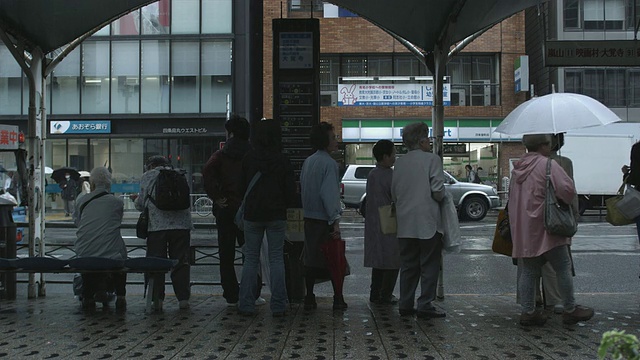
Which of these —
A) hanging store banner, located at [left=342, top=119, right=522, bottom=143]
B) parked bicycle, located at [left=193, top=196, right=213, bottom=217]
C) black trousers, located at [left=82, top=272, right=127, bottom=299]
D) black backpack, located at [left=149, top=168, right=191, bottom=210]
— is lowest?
black trousers, located at [left=82, top=272, right=127, bottom=299]

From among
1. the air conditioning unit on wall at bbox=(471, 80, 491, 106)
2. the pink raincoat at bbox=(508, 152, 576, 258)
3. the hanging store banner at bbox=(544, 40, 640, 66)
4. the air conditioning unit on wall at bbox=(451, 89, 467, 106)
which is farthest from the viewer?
the air conditioning unit on wall at bbox=(471, 80, 491, 106)

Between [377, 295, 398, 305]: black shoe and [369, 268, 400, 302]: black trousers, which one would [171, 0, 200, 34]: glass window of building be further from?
[377, 295, 398, 305]: black shoe

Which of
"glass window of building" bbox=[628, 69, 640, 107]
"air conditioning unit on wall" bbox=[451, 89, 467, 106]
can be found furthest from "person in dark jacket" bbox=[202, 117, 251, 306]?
"glass window of building" bbox=[628, 69, 640, 107]

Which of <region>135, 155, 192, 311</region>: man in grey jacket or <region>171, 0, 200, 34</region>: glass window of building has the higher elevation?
<region>171, 0, 200, 34</region>: glass window of building

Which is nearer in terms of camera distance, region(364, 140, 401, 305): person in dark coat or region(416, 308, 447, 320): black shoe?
region(416, 308, 447, 320): black shoe

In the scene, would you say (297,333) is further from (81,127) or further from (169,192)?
(81,127)

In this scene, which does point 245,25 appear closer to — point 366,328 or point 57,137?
point 57,137

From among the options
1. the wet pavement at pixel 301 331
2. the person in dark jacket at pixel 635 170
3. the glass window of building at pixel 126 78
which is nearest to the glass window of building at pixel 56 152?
the glass window of building at pixel 126 78

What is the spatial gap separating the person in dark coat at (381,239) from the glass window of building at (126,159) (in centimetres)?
2454

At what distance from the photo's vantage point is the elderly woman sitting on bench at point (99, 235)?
6715mm

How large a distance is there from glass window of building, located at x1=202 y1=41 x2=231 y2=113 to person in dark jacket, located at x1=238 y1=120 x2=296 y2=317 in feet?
77.7

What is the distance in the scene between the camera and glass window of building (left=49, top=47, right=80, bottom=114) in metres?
29.6

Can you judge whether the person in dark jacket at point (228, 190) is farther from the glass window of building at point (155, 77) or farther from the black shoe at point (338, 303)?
the glass window of building at point (155, 77)

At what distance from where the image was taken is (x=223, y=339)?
527cm
